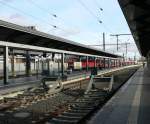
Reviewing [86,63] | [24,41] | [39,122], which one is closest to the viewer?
[39,122]

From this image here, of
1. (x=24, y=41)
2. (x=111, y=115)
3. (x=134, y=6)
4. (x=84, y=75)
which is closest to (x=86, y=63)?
(x=84, y=75)

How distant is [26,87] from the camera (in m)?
21.8

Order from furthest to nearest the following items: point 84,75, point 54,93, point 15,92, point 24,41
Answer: point 84,75 < point 24,41 < point 54,93 < point 15,92

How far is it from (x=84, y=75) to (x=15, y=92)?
17855 mm

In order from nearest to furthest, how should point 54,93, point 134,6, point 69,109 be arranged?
1. point 69,109
2. point 134,6
3. point 54,93

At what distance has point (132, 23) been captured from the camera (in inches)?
870

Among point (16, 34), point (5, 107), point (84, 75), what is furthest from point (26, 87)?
point (84, 75)

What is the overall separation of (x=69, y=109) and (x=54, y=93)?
7250 mm

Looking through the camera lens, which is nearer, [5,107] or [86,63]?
[5,107]

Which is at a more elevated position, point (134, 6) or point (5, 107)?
point (134, 6)

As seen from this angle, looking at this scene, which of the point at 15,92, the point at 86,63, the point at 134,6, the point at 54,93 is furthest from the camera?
the point at 86,63

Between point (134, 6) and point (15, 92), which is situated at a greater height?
point (134, 6)

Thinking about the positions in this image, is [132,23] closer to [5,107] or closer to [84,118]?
[5,107]

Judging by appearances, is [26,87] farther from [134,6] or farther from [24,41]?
[134,6]
